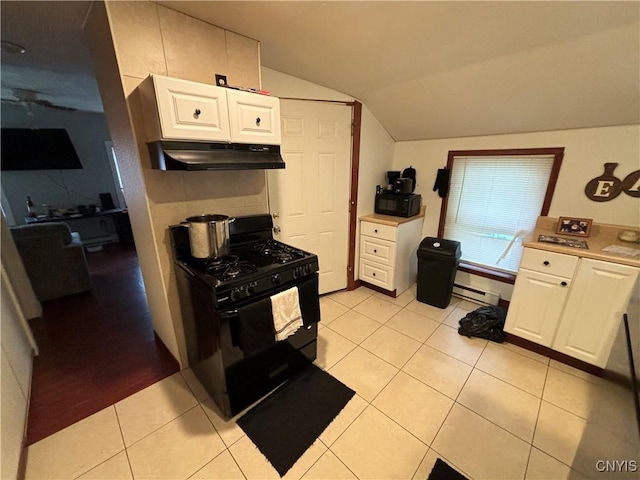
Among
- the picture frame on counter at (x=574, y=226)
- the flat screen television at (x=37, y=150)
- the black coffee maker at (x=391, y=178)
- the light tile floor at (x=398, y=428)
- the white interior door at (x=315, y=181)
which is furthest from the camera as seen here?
the flat screen television at (x=37, y=150)

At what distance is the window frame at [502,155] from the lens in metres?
2.26

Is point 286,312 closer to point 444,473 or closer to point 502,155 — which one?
point 444,473

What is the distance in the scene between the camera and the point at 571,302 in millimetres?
1902

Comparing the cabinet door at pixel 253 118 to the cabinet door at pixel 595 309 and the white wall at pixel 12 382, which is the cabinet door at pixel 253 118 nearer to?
the white wall at pixel 12 382

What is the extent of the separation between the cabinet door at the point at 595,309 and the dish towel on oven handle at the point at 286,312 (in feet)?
6.74

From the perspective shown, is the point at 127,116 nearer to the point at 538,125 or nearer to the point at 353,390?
the point at 353,390

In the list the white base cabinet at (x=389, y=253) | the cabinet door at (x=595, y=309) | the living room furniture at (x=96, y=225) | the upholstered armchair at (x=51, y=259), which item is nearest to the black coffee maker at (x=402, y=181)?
the white base cabinet at (x=389, y=253)

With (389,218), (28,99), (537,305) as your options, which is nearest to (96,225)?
(28,99)

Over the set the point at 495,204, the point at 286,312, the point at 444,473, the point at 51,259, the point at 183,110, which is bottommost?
the point at 444,473

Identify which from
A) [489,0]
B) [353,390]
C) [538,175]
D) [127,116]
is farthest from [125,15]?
[538,175]

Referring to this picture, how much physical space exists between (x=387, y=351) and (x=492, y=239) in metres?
1.76

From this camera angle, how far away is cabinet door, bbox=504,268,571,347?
1.96 m

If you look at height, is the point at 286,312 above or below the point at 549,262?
below

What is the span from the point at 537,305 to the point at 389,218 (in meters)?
1.53
